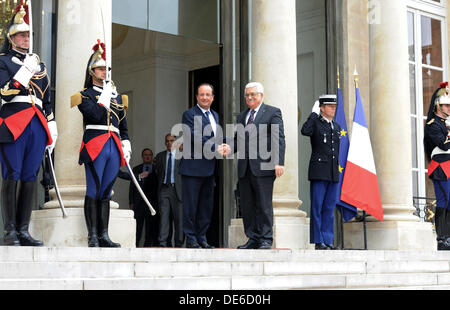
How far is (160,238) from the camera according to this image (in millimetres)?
12578

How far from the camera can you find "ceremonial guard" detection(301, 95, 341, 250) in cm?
994

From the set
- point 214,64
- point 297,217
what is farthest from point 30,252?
point 214,64

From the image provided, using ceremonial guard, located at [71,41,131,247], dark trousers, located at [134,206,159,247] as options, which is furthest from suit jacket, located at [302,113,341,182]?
dark trousers, located at [134,206,159,247]

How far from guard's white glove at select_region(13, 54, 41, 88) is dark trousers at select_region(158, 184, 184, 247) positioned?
5.10m

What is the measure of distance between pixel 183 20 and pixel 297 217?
405cm

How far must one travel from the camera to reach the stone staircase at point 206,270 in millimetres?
6211

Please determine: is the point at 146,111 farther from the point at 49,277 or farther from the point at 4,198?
the point at 49,277

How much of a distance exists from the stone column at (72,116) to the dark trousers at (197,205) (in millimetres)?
630

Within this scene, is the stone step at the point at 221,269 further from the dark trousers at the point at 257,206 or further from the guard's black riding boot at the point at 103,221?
the guard's black riding boot at the point at 103,221

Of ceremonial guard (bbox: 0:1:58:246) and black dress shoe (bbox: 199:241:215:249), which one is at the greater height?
ceremonial guard (bbox: 0:1:58:246)

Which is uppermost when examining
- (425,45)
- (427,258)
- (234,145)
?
(425,45)

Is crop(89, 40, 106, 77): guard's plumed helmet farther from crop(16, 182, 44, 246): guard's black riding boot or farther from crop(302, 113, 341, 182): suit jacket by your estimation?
crop(302, 113, 341, 182): suit jacket

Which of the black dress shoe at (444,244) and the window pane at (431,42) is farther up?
the window pane at (431,42)

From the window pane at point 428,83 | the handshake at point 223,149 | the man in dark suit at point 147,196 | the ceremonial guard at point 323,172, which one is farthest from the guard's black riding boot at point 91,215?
the window pane at point 428,83
